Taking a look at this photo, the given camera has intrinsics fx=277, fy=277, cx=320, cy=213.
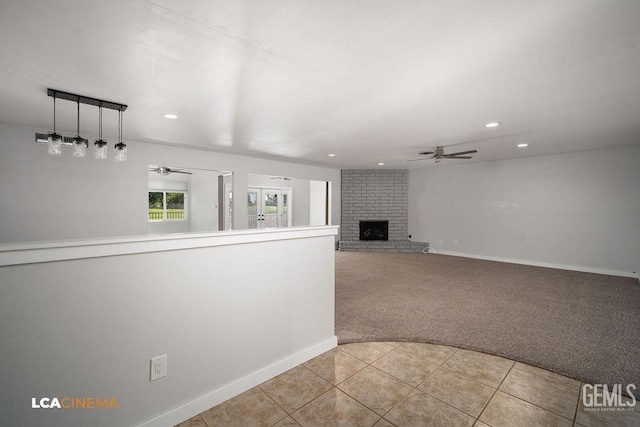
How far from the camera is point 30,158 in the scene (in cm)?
368

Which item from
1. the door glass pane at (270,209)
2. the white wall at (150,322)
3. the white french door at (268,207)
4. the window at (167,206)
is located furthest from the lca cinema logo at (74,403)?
the window at (167,206)

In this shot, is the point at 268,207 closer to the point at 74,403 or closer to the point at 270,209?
the point at 270,209

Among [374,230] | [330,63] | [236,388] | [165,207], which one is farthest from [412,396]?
[165,207]

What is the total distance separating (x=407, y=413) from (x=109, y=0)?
2794 millimetres

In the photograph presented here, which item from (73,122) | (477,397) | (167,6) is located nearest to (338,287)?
(477,397)

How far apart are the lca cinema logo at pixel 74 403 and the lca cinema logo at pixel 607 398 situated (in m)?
2.74

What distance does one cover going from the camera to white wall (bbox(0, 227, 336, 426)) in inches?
47.0

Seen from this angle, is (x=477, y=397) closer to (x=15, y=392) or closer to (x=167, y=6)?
(x=15, y=392)

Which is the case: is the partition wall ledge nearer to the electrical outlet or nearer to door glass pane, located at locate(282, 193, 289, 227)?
the electrical outlet

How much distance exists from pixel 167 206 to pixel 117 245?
8928 mm

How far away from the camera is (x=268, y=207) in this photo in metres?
9.51

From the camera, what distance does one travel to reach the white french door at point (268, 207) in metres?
9.24

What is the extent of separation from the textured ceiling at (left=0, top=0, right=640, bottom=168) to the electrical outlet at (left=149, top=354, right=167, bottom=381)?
187cm

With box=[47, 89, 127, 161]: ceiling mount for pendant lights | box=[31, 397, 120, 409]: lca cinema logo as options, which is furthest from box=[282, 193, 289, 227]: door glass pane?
box=[31, 397, 120, 409]: lca cinema logo
